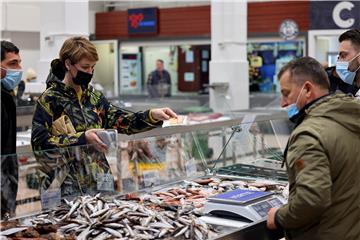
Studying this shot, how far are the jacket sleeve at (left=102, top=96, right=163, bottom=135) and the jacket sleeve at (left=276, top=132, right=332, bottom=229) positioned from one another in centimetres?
160

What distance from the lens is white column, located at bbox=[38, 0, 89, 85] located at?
958cm

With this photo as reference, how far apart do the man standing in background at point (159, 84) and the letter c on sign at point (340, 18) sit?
4.64 metres

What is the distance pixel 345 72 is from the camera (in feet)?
14.9

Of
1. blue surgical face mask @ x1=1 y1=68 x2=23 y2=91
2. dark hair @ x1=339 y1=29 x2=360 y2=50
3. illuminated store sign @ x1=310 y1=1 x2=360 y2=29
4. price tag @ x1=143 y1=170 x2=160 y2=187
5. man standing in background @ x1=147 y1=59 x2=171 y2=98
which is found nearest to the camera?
price tag @ x1=143 y1=170 x2=160 y2=187

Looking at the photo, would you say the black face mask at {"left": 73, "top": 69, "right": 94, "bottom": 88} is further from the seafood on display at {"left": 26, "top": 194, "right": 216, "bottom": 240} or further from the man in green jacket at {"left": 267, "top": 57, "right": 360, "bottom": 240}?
the man in green jacket at {"left": 267, "top": 57, "right": 360, "bottom": 240}

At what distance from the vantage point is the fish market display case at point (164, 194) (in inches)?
114

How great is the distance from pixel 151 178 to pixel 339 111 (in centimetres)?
164

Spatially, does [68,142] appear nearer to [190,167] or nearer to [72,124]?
[72,124]

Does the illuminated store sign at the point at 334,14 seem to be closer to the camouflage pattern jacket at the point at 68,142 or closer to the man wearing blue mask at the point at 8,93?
the man wearing blue mask at the point at 8,93

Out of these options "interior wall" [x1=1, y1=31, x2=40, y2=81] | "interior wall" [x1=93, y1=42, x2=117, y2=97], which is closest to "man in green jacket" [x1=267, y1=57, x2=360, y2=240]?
"interior wall" [x1=93, y1=42, x2=117, y2=97]

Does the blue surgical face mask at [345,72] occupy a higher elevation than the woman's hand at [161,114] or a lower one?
higher

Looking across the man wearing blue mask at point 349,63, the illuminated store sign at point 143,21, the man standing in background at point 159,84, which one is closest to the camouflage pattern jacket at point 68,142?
the man wearing blue mask at point 349,63

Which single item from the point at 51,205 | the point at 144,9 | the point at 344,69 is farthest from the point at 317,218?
the point at 144,9

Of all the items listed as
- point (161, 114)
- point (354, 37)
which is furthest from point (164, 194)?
point (354, 37)
